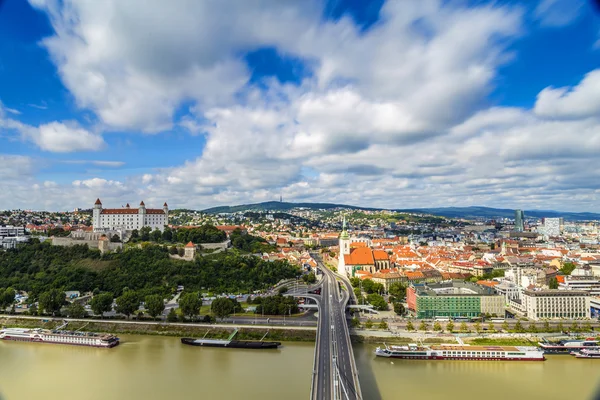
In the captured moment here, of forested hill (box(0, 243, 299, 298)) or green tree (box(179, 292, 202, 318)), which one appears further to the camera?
forested hill (box(0, 243, 299, 298))

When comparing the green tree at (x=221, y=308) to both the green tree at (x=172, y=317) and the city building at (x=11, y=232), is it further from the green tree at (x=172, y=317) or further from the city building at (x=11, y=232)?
the city building at (x=11, y=232)

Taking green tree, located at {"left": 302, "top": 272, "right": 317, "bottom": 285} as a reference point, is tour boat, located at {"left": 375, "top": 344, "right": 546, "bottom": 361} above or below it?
below

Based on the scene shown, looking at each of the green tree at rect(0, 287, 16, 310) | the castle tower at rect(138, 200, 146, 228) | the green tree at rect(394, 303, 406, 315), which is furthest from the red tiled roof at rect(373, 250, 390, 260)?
the green tree at rect(0, 287, 16, 310)

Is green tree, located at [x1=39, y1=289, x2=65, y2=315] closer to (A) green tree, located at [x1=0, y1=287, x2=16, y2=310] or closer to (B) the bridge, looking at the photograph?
(A) green tree, located at [x1=0, y1=287, x2=16, y2=310]

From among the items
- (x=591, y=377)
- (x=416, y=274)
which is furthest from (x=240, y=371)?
(x=416, y=274)

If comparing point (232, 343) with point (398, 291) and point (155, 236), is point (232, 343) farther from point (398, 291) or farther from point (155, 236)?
point (155, 236)

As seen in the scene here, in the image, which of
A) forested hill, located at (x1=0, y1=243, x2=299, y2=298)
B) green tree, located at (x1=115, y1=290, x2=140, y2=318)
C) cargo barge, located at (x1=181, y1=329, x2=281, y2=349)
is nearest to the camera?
cargo barge, located at (x1=181, y1=329, x2=281, y2=349)

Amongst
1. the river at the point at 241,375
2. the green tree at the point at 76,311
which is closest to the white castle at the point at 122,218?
the green tree at the point at 76,311
